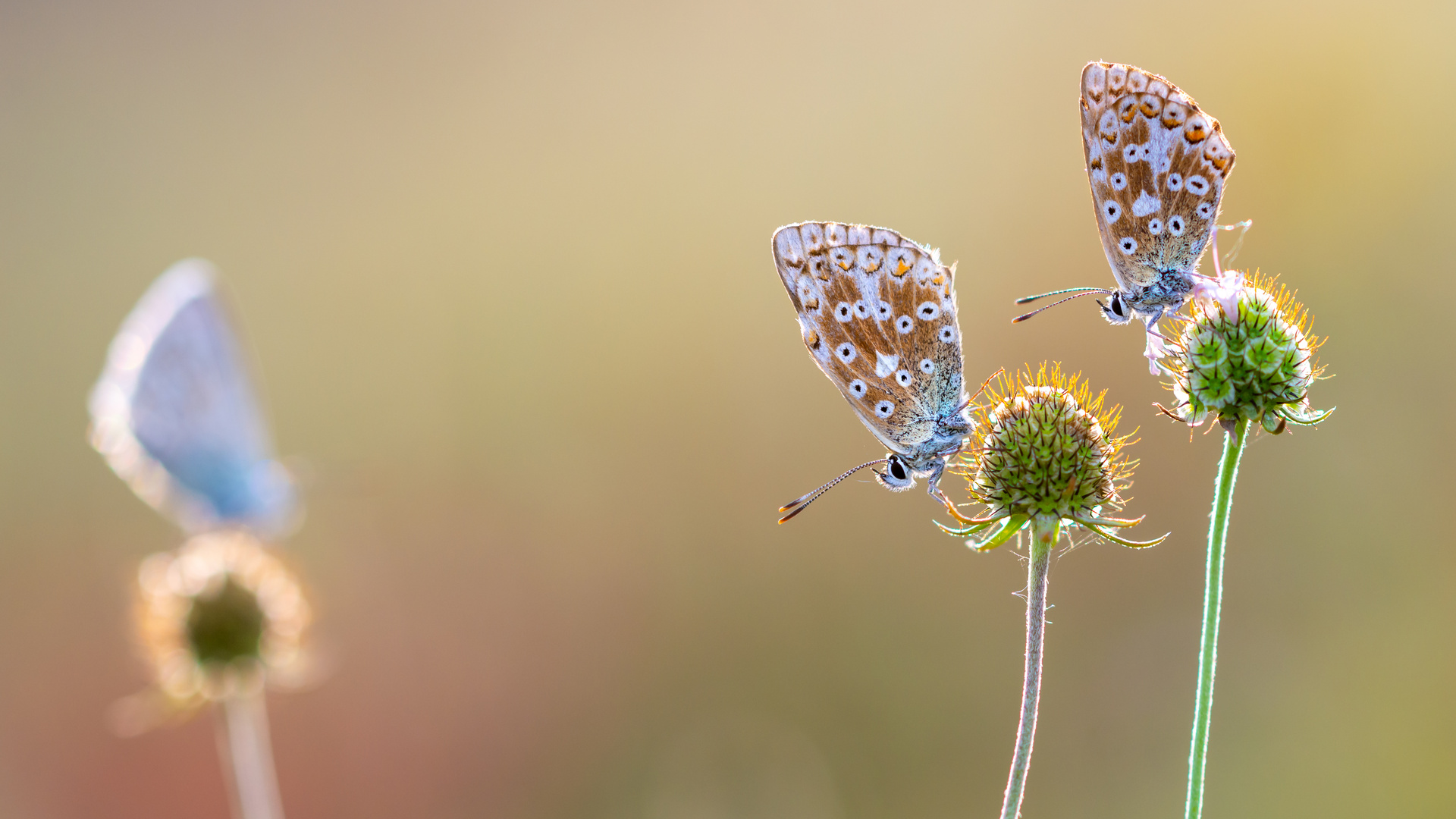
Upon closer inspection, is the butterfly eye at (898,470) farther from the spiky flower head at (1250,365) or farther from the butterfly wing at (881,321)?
the spiky flower head at (1250,365)

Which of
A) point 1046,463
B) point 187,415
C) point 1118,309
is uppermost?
point 187,415

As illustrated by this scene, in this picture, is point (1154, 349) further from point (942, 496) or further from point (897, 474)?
point (897, 474)

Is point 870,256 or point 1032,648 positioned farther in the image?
point 870,256

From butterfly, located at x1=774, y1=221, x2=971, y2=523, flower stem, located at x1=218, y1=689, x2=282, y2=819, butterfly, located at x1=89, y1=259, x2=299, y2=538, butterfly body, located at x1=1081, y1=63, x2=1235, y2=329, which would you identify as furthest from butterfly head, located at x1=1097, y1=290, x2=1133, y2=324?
butterfly, located at x1=89, y1=259, x2=299, y2=538

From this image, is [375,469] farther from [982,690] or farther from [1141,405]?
[1141,405]

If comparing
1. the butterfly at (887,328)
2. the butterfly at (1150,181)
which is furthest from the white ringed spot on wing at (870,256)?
the butterfly at (1150,181)

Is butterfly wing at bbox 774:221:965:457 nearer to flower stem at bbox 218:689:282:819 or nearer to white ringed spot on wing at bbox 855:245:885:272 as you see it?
white ringed spot on wing at bbox 855:245:885:272

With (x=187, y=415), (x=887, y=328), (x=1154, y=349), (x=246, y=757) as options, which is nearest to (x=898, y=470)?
(x=887, y=328)
